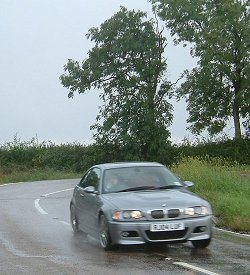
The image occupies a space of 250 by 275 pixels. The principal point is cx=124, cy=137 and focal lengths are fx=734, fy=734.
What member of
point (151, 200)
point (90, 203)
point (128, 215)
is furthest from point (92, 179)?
point (128, 215)

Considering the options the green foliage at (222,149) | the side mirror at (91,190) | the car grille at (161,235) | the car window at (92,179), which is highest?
the green foliage at (222,149)

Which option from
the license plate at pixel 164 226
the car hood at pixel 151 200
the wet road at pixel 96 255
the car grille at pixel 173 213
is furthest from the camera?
the car hood at pixel 151 200

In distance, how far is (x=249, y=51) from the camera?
57031mm

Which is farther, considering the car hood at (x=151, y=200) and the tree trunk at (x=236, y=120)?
the tree trunk at (x=236, y=120)

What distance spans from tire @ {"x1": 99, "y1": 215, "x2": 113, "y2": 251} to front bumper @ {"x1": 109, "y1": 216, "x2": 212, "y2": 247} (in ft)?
0.49

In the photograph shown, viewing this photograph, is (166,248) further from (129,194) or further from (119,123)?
(119,123)

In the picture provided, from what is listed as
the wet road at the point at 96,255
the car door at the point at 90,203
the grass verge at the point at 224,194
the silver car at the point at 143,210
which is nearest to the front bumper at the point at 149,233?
the silver car at the point at 143,210

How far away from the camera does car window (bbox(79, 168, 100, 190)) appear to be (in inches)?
540

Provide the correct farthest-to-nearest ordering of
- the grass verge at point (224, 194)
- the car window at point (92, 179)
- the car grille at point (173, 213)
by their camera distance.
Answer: the grass verge at point (224, 194) → the car window at point (92, 179) → the car grille at point (173, 213)

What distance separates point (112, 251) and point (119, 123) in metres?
48.1

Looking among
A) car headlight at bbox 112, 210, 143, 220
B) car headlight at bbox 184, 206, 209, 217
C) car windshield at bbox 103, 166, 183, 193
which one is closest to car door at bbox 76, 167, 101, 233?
car windshield at bbox 103, 166, 183, 193

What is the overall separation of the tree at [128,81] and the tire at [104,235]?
1813 inches

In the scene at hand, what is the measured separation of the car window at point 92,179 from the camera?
13.7m

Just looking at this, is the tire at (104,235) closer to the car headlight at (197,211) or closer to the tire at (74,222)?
the car headlight at (197,211)
